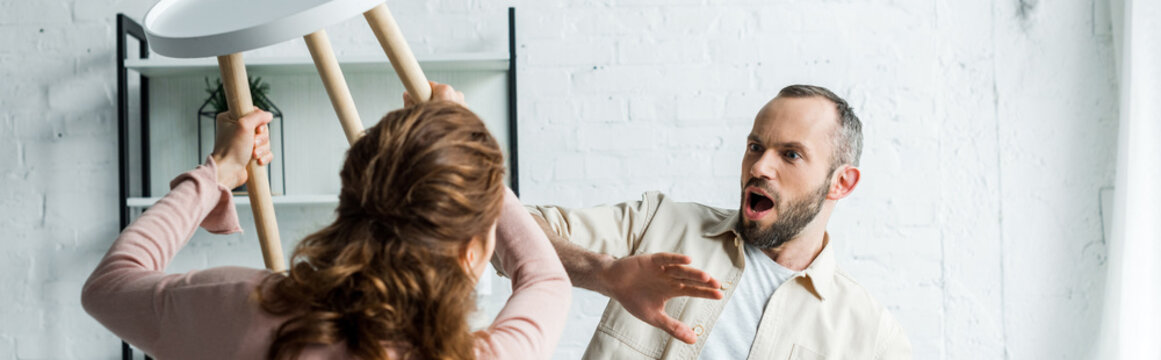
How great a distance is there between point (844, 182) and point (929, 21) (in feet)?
2.59

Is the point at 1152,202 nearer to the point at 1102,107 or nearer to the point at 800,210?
the point at 1102,107

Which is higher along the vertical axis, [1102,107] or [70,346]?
[1102,107]

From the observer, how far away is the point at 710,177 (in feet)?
6.99

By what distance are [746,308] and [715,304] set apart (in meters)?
0.07

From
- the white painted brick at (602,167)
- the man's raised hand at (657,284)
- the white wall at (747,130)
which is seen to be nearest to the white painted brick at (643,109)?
the white wall at (747,130)

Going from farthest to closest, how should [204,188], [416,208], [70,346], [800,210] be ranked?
[70,346] < [800,210] < [204,188] < [416,208]

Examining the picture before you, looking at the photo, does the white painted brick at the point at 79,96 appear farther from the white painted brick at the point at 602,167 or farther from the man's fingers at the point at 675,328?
the man's fingers at the point at 675,328

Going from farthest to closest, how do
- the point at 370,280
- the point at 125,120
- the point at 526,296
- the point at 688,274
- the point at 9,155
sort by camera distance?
the point at 9,155
the point at 125,120
the point at 688,274
the point at 526,296
the point at 370,280

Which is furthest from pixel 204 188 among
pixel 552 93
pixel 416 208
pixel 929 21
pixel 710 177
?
pixel 929 21

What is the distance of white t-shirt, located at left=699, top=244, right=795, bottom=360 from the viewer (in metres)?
1.51

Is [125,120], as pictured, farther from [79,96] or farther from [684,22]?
[684,22]

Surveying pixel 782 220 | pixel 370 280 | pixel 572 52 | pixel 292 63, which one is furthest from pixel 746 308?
pixel 292 63

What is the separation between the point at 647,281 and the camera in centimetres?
119

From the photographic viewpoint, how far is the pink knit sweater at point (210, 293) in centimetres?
73
